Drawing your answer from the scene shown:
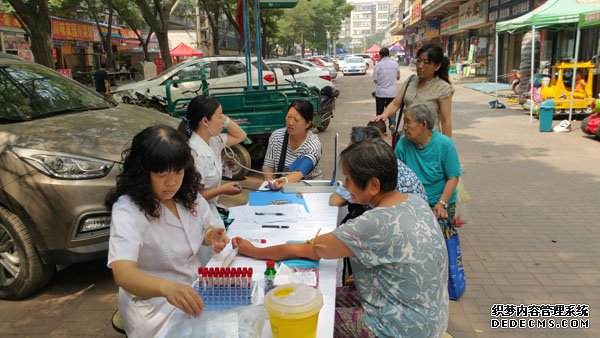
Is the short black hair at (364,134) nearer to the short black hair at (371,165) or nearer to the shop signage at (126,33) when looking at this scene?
the short black hair at (371,165)

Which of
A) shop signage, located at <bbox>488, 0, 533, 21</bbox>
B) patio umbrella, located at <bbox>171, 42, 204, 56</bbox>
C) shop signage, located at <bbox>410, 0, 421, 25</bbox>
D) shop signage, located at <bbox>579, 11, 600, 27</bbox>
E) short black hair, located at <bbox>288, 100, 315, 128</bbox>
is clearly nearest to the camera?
short black hair, located at <bbox>288, 100, 315, 128</bbox>

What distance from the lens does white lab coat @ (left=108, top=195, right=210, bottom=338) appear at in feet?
5.85

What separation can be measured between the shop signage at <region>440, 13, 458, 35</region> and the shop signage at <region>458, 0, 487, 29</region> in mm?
1808

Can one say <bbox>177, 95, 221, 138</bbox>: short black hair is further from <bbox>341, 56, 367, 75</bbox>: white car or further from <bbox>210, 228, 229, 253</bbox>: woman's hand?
<bbox>341, 56, 367, 75</bbox>: white car

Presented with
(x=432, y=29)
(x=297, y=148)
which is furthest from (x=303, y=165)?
(x=432, y=29)

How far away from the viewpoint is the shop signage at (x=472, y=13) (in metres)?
22.3

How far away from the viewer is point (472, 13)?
2411 cm

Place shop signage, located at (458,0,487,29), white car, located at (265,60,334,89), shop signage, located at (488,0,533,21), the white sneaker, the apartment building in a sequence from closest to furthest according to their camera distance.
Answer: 1. the white sneaker
2. white car, located at (265,60,334,89)
3. shop signage, located at (488,0,533,21)
4. shop signage, located at (458,0,487,29)
5. the apartment building

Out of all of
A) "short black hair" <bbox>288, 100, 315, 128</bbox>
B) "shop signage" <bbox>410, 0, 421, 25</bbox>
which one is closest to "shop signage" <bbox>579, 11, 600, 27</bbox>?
"short black hair" <bbox>288, 100, 315, 128</bbox>

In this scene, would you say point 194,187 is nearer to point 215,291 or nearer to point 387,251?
point 215,291

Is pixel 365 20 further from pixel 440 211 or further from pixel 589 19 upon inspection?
pixel 440 211

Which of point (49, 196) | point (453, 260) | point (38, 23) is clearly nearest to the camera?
point (49, 196)

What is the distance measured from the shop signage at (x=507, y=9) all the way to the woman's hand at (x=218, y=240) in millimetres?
18593

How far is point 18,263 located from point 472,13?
25.2m
